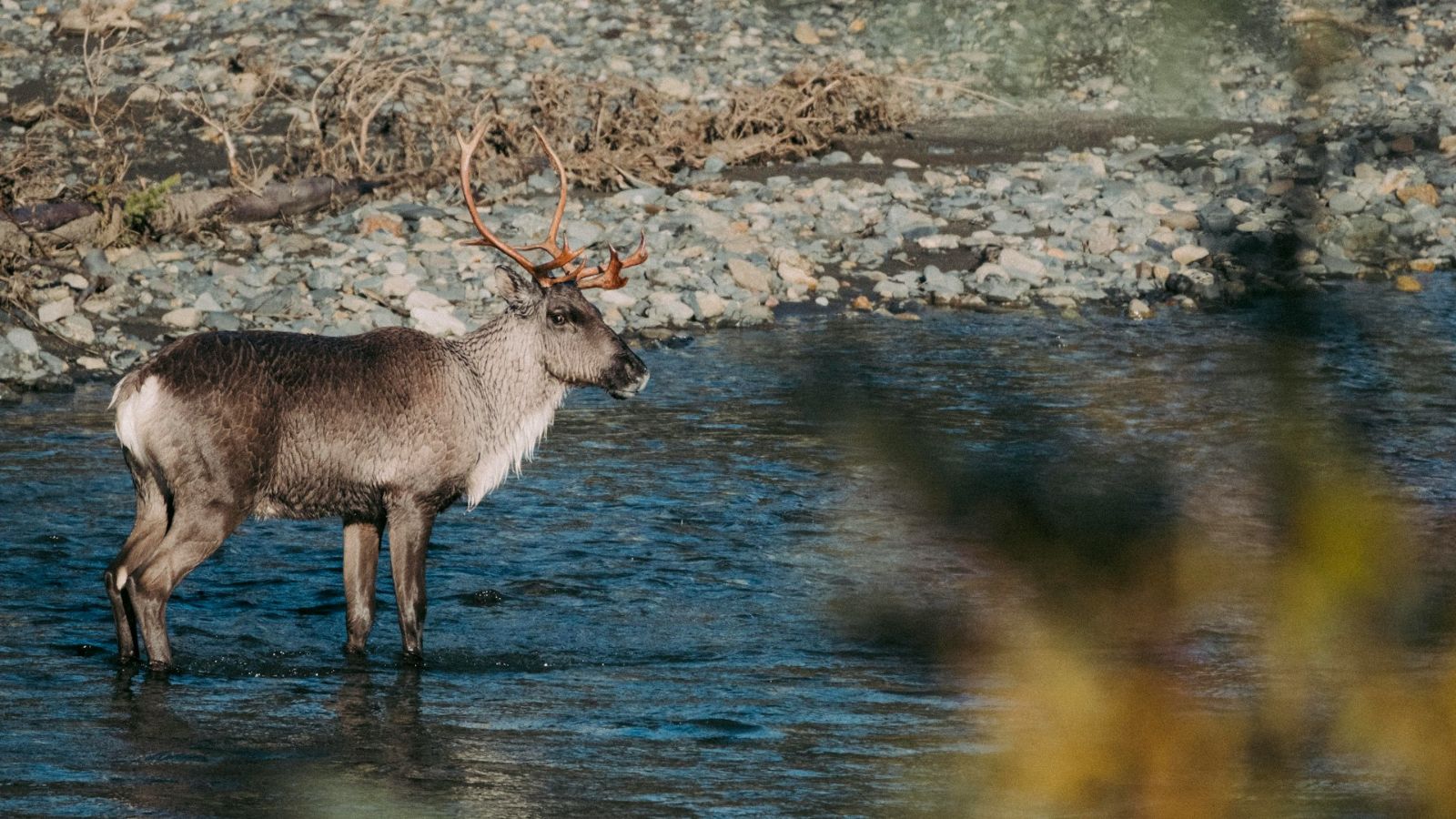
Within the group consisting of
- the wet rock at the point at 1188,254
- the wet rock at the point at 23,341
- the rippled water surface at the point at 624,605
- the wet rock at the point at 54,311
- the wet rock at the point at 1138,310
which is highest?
the wet rock at the point at 1188,254

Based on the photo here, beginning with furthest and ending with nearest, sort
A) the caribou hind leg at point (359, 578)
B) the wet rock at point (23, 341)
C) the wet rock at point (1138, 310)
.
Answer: the wet rock at point (1138, 310) < the wet rock at point (23, 341) < the caribou hind leg at point (359, 578)

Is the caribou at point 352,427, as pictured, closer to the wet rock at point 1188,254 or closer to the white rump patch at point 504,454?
the white rump patch at point 504,454

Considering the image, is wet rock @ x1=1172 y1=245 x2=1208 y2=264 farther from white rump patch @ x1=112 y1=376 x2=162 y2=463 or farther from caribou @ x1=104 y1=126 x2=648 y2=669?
white rump patch @ x1=112 y1=376 x2=162 y2=463

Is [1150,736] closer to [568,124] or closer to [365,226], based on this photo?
[365,226]

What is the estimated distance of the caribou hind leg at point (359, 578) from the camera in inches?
299

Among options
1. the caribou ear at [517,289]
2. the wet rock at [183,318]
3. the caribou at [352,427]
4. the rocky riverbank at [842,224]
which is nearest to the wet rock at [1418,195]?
the rocky riverbank at [842,224]

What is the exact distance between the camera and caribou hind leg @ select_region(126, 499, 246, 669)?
23.0ft

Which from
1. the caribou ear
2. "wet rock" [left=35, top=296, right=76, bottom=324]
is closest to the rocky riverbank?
"wet rock" [left=35, top=296, right=76, bottom=324]

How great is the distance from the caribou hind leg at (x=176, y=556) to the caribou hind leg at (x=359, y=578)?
27.6 inches

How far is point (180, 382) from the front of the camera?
7008 mm

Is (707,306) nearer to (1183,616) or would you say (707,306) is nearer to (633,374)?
(633,374)

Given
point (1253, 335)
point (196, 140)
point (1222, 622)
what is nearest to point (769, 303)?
point (196, 140)

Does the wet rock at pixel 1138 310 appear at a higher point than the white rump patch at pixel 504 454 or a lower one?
lower

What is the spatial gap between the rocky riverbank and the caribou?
3661 mm
